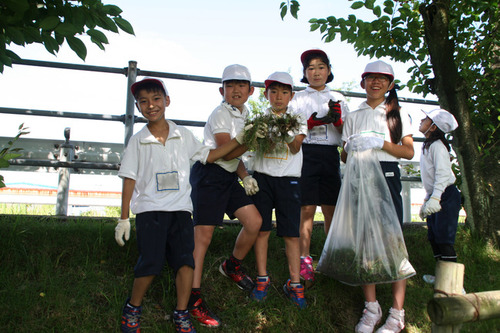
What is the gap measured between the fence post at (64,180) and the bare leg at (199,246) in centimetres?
162

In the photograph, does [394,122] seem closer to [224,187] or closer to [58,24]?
[224,187]

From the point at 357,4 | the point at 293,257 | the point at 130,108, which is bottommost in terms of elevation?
the point at 293,257

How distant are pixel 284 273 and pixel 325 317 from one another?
1.63 feet

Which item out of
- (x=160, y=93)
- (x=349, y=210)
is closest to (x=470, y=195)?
(x=349, y=210)

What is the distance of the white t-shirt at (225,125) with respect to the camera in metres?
3.03

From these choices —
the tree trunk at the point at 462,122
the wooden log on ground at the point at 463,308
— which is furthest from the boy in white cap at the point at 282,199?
the tree trunk at the point at 462,122

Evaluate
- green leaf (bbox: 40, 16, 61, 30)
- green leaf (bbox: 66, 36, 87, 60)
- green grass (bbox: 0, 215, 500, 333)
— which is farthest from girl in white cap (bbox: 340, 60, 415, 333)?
green leaf (bbox: 40, 16, 61, 30)

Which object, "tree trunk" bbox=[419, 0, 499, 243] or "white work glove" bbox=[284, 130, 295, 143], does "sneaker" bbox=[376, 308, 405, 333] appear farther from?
"tree trunk" bbox=[419, 0, 499, 243]

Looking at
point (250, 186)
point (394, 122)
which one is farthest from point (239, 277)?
point (394, 122)

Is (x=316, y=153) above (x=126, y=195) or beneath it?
above

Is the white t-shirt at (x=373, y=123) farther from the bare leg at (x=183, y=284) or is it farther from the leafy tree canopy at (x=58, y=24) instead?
the leafy tree canopy at (x=58, y=24)

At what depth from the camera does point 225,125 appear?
3027mm

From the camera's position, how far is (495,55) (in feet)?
16.0

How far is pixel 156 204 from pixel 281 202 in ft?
2.95
